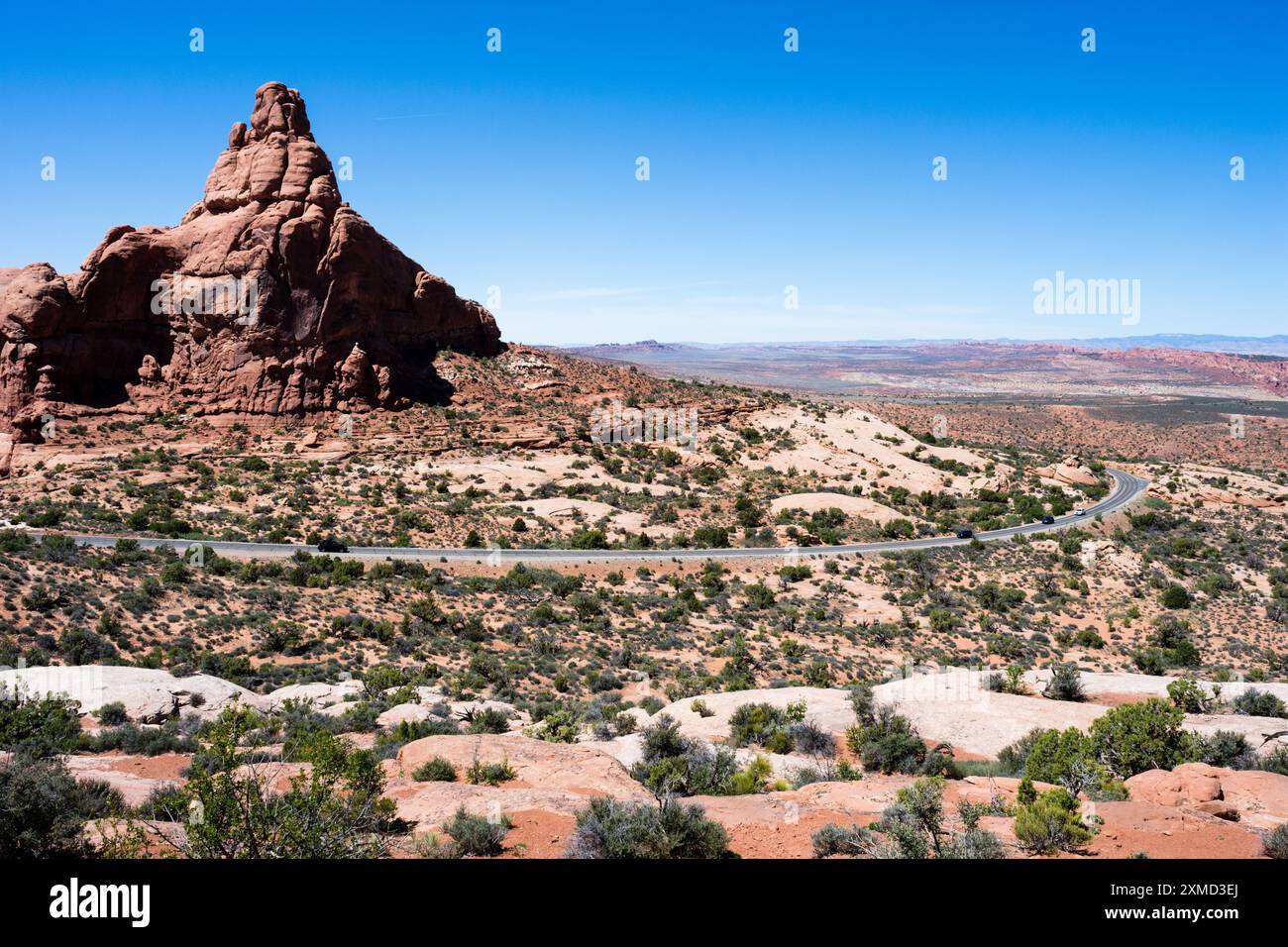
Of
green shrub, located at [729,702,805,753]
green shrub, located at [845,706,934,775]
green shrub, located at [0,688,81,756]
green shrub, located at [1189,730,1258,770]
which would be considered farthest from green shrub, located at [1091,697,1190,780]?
green shrub, located at [0,688,81,756]

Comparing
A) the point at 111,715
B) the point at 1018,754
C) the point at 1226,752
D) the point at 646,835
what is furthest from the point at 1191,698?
the point at 111,715

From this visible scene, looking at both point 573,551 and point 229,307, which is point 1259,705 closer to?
point 573,551

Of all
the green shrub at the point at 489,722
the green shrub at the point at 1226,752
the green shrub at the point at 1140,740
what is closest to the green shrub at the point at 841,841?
the green shrub at the point at 1140,740

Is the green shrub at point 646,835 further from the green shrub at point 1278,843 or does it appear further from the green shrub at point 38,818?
the green shrub at point 1278,843

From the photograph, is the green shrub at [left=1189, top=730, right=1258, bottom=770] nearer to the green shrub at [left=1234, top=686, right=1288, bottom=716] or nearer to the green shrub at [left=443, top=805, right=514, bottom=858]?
the green shrub at [left=1234, top=686, right=1288, bottom=716]
